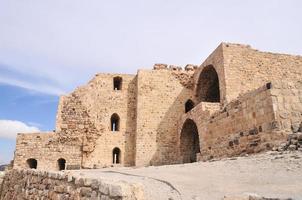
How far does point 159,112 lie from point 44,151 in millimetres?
7353

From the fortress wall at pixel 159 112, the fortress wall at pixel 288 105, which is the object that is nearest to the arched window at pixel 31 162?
the fortress wall at pixel 159 112

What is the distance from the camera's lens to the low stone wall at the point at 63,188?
2908 millimetres

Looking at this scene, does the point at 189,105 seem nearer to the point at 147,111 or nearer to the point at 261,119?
the point at 147,111

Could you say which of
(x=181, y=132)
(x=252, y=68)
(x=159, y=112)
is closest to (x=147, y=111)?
(x=159, y=112)

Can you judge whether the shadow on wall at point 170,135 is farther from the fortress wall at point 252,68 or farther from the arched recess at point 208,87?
the fortress wall at point 252,68

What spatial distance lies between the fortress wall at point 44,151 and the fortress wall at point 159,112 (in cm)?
404

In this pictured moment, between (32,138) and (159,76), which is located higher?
(159,76)

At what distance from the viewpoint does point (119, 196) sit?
280cm

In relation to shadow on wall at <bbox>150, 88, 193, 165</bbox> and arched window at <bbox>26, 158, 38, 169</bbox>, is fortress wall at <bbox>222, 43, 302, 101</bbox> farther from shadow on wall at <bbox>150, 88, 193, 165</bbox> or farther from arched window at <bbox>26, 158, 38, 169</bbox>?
arched window at <bbox>26, 158, 38, 169</bbox>

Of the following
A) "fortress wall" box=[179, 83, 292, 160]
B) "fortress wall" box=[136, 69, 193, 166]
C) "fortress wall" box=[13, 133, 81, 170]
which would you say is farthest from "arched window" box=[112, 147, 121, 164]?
"fortress wall" box=[179, 83, 292, 160]

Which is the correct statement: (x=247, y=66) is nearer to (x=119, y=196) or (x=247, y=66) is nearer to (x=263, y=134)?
(x=263, y=134)

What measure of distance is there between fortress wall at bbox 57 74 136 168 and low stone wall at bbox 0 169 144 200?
7.56 m

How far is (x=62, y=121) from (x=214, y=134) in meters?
10.7

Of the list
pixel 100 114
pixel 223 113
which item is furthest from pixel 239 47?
pixel 100 114
